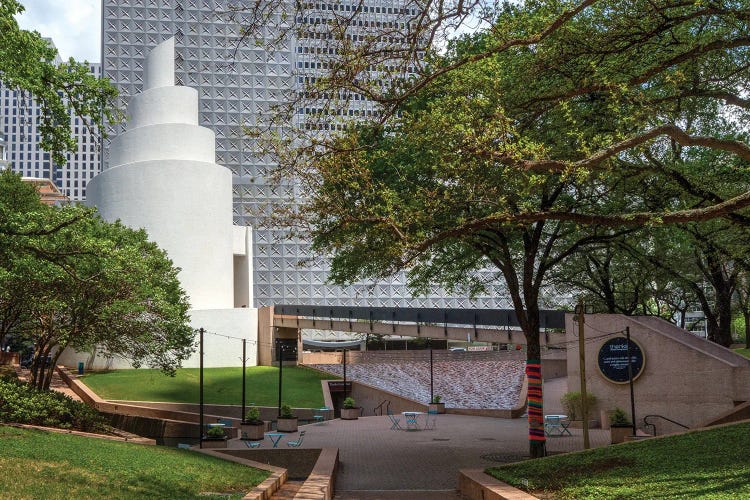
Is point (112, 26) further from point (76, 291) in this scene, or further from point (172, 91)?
point (76, 291)

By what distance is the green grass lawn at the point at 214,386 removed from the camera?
37.4 meters

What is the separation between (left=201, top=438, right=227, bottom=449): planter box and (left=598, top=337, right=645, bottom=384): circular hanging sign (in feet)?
41.7

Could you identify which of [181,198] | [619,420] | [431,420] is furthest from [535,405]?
[181,198]

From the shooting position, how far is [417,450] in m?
21.3

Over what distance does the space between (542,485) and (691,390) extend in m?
14.0

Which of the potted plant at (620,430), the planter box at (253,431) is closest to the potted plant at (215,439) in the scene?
the planter box at (253,431)

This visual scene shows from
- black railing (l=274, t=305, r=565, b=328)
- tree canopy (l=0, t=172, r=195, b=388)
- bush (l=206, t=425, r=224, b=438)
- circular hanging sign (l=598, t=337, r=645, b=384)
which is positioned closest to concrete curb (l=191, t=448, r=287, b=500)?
bush (l=206, t=425, r=224, b=438)

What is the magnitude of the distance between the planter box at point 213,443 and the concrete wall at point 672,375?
41.6ft

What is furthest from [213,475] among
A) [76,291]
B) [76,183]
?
[76,183]

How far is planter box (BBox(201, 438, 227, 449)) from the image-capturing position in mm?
21922

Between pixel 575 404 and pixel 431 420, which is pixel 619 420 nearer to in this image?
pixel 575 404

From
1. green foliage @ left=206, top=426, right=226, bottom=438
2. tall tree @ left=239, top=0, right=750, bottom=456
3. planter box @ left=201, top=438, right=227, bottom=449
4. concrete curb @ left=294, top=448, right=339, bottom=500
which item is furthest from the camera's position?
green foliage @ left=206, top=426, right=226, bottom=438

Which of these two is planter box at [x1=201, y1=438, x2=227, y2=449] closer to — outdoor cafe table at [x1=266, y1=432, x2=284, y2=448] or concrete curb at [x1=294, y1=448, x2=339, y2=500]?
outdoor cafe table at [x1=266, y1=432, x2=284, y2=448]

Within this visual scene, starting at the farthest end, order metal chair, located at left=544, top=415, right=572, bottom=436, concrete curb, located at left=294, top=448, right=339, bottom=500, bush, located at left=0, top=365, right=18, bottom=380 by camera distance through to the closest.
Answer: metal chair, located at left=544, top=415, right=572, bottom=436
bush, located at left=0, top=365, right=18, bottom=380
concrete curb, located at left=294, top=448, right=339, bottom=500
